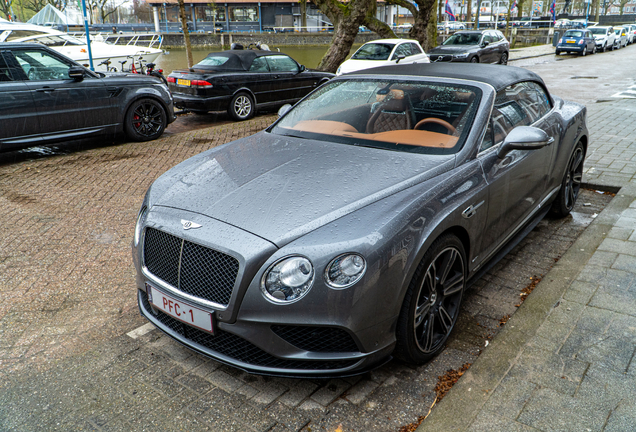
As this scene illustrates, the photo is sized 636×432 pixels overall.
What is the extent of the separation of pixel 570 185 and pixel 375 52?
12.7m

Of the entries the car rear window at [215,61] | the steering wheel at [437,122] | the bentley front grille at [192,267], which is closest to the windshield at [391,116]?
the steering wheel at [437,122]

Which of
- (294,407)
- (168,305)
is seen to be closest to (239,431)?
(294,407)

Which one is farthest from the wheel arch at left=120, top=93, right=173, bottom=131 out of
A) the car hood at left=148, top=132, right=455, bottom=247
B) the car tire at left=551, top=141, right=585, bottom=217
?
the car tire at left=551, top=141, right=585, bottom=217

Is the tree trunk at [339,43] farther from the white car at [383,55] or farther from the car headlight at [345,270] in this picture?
the car headlight at [345,270]

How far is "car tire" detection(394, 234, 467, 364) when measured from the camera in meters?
2.56

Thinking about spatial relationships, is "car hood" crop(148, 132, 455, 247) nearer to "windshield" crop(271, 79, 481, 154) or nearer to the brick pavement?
"windshield" crop(271, 79, 481, 154)

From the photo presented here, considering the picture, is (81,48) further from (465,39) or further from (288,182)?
(288,182)

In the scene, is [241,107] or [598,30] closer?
[241,107]

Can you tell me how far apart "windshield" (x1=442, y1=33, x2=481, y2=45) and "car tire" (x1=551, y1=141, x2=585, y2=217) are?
62.0ft

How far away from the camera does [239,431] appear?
7.72 feet

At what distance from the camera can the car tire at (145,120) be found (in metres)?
8.52

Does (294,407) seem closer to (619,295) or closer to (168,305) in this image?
(168,305)

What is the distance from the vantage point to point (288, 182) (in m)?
2.90

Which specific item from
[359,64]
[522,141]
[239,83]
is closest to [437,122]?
[522,141]
